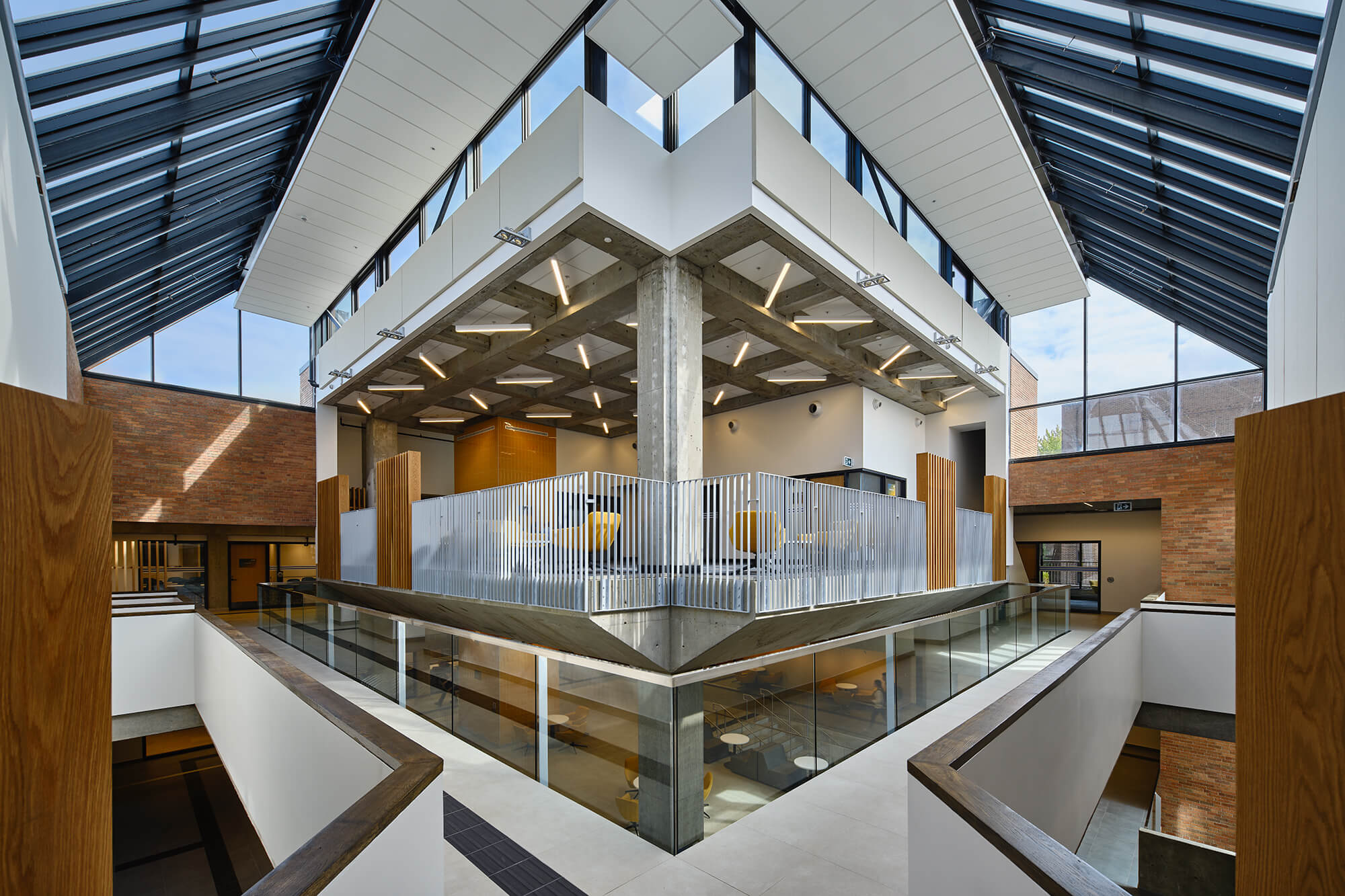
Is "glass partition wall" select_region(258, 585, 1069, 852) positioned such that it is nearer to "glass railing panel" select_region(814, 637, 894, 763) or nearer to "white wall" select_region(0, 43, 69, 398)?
"glass railing panel" select_region(814, 637, 894, 763)

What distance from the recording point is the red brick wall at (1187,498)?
44.2ft

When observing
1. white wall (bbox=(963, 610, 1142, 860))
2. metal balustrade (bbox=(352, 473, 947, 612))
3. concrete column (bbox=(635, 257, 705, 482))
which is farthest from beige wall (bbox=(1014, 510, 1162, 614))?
concrete column (bbox=(635, 257, 705, 482))

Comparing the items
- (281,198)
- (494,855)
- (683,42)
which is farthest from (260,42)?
(494,855)

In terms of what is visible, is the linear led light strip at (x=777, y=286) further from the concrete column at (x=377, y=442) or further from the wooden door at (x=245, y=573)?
the wooden door at (x=245, y=573)

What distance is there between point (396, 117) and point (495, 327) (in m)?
3.54

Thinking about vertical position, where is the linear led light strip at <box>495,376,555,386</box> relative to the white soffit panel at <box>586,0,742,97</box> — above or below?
below

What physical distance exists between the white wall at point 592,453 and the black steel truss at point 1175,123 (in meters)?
13.7

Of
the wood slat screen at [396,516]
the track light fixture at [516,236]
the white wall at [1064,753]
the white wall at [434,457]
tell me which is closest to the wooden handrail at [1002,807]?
the white wall at [1064,753]

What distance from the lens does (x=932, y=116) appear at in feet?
32.7

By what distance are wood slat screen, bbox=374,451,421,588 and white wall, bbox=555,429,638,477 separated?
7256 mm

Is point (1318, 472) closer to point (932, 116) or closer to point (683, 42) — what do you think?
point (683, 42)

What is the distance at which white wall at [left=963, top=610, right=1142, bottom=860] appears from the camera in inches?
138

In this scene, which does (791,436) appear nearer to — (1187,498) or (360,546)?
(1187,498)

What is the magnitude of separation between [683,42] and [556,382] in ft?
30.0
